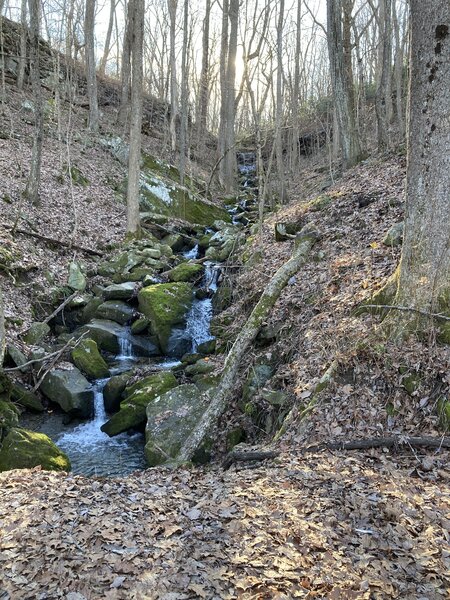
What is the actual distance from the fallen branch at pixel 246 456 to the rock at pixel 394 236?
4.41m

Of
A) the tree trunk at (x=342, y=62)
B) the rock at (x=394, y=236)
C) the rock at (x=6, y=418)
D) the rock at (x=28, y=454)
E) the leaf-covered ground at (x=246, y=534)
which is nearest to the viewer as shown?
the leaf-covered ground at (x=246, y=534)

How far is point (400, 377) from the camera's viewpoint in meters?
5.55

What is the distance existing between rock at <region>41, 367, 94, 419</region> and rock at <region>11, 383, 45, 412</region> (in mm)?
288

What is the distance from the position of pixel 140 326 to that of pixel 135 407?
Result: 11.2ft

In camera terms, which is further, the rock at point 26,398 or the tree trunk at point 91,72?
the tree trunk at point 91,72

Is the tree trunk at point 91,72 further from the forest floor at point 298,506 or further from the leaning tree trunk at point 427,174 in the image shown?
the leaning tree trunk at point 427,174

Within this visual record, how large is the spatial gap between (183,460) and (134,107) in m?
13.2

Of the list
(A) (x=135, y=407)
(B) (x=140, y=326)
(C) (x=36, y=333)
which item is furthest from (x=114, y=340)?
(A) (x=135, y=407)

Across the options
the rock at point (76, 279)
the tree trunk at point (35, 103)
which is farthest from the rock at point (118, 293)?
the tree trunk at point (35, 103)

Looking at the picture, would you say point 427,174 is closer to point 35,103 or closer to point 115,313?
point 115,313

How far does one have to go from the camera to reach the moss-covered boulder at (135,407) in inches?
359

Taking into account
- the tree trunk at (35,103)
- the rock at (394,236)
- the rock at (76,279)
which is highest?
the tree trunk at (35,103)

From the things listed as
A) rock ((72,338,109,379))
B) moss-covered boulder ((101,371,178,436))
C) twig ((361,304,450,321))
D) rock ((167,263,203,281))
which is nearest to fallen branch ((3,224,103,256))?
rock ((167,263,203,281))

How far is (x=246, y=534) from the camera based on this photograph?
12.9 feet
